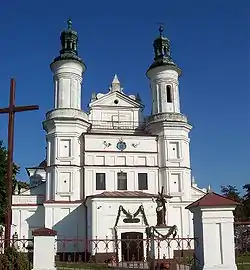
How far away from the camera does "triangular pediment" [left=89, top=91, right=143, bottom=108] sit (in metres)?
44.1

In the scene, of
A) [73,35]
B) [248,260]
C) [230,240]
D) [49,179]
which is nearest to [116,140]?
[49,179]

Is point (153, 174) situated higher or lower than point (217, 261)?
higher

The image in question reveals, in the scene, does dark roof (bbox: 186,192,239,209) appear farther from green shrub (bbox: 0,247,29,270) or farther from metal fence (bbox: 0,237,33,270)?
green shrub (bbox: 0,247,29,270)

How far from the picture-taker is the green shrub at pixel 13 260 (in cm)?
1268

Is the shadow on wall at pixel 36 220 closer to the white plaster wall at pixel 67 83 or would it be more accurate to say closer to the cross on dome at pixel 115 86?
the white plaster wall at pixel 67 83

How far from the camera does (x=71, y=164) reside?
131 feet

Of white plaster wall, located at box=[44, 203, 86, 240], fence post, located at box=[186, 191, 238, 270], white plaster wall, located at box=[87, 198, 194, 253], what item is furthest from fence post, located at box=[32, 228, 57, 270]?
white plaster wall, located at box=[44, 203, 86, 240]

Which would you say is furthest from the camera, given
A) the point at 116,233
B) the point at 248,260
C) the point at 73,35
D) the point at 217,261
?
the point at 73,35

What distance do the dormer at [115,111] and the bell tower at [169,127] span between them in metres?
1.70

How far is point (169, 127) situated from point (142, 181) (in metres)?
5.77

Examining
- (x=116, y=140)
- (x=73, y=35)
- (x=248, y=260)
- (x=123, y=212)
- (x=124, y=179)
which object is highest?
(x=73, y=35)

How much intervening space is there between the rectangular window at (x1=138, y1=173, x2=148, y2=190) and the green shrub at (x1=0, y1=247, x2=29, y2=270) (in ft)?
91.2

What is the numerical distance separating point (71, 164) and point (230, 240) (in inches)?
1148

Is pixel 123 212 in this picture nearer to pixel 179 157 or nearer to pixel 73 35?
pixel 179 157
